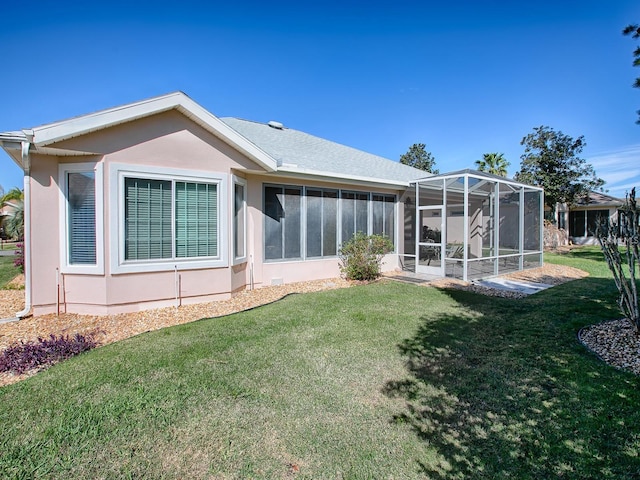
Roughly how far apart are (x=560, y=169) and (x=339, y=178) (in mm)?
22125

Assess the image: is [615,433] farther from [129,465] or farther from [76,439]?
[76,439]

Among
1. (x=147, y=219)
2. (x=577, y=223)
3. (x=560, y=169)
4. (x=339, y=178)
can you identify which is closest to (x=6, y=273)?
(x=147, y=219)

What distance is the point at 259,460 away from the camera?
2832 millimetres

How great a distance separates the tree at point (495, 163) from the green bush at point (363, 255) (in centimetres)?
3039

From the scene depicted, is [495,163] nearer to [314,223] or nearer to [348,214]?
[348,214]

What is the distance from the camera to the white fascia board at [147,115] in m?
6.57

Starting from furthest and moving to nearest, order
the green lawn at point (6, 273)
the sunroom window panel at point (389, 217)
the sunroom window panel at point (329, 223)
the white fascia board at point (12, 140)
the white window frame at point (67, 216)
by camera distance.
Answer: the sunroom window panel at point (389, 217)
the green lawn at point (6, 273)
the sunroom window panel at point (329, 223)
the white window frame at point (67, 216)
the white fascia board at point (12, 140)

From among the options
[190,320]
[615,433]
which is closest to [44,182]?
[190,320]

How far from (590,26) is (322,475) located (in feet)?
53.6

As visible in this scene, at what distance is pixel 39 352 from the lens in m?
5.13

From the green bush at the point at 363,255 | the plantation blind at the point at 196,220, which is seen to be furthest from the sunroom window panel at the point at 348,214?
the plantation blind at the point at 196,220

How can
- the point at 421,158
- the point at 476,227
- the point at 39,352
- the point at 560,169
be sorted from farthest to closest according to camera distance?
the point at 421,158 → the point at 560,169 → the point at 476,227 → the point at 39,352

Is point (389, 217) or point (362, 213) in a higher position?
point (362, 213)

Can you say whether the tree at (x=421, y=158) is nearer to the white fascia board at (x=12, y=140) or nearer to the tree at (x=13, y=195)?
the tree at (x=13, y=195)
